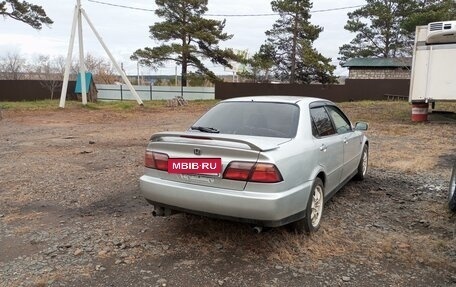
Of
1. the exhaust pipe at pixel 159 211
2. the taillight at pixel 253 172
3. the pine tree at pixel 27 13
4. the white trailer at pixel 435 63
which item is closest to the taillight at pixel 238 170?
the taillight at pixel 253 172

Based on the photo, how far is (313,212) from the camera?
3.69 meters

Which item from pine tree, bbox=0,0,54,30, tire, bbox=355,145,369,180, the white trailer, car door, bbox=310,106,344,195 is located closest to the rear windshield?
car door, bbox=310,106,344,195

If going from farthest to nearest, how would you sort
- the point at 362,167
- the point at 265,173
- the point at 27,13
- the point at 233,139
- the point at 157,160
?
1. the point at 27,13
2. the point at 362,167
3. the point at 157,160
4. the point at 233,139
5. the point at 265,173

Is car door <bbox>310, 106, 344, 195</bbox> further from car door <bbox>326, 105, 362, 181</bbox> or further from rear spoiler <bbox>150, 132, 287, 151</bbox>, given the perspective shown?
rear spoiler <bbox>150, 132, 287, 151</bbox>

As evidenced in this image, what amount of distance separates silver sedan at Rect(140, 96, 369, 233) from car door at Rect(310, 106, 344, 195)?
0.03 feet

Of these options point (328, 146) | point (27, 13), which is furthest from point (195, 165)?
point (27, 13)

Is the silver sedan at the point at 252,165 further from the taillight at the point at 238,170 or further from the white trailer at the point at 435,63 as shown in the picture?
the white trailer at the point at 435,63

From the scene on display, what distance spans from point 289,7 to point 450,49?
19.2 metres

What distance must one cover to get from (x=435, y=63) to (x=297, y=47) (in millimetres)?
19521

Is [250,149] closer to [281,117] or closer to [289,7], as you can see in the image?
[281,117]

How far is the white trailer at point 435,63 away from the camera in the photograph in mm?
11234

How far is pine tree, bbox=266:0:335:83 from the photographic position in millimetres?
29031

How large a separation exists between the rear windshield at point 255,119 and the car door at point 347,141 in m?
0.91

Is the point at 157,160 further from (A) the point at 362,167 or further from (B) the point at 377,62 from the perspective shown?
(B) the point at 377,62
